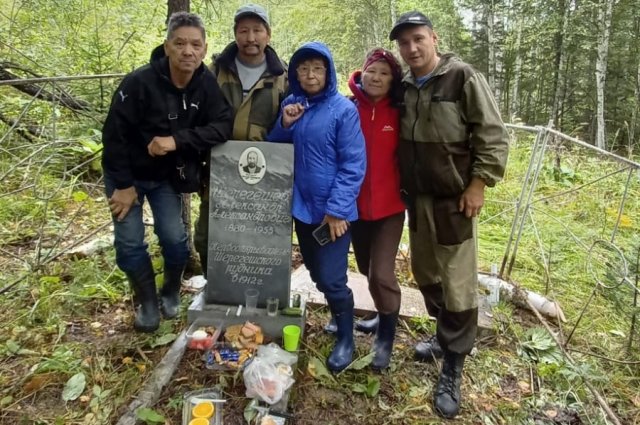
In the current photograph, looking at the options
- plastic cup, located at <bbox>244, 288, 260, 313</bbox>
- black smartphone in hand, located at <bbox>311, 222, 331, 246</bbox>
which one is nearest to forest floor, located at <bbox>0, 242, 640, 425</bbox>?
plastic cup, located at <bbox>244, 288, 260, 313</bbox>

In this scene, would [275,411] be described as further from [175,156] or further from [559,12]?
[559,12]

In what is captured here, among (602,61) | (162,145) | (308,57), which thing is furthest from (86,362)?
(602,61)

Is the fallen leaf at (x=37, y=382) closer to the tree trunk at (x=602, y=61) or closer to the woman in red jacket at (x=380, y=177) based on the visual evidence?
the woman in red jacket at (x=380, y=177)

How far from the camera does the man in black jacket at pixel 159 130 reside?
2469 mm

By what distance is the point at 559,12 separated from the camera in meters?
14.6

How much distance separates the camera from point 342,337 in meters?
2.80

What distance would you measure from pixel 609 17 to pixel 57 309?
16022 millimetres

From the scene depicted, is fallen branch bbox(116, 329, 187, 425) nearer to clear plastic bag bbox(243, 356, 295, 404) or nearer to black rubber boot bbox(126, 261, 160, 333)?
black rubber boot bbox(126, 261, 160, 333)

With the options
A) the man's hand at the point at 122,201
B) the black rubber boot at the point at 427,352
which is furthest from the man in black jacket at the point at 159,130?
the black rubber boot at the point at 427,352

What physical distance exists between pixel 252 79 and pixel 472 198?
61.6 inches

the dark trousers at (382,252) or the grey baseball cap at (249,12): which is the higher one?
the grey baseball cap at (249,12)

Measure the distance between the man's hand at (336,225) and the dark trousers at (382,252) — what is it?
289mm

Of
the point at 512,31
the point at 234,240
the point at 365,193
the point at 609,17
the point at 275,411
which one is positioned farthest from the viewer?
the point at 512,31

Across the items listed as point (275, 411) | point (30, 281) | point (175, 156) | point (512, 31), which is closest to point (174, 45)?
point (175, 156)
